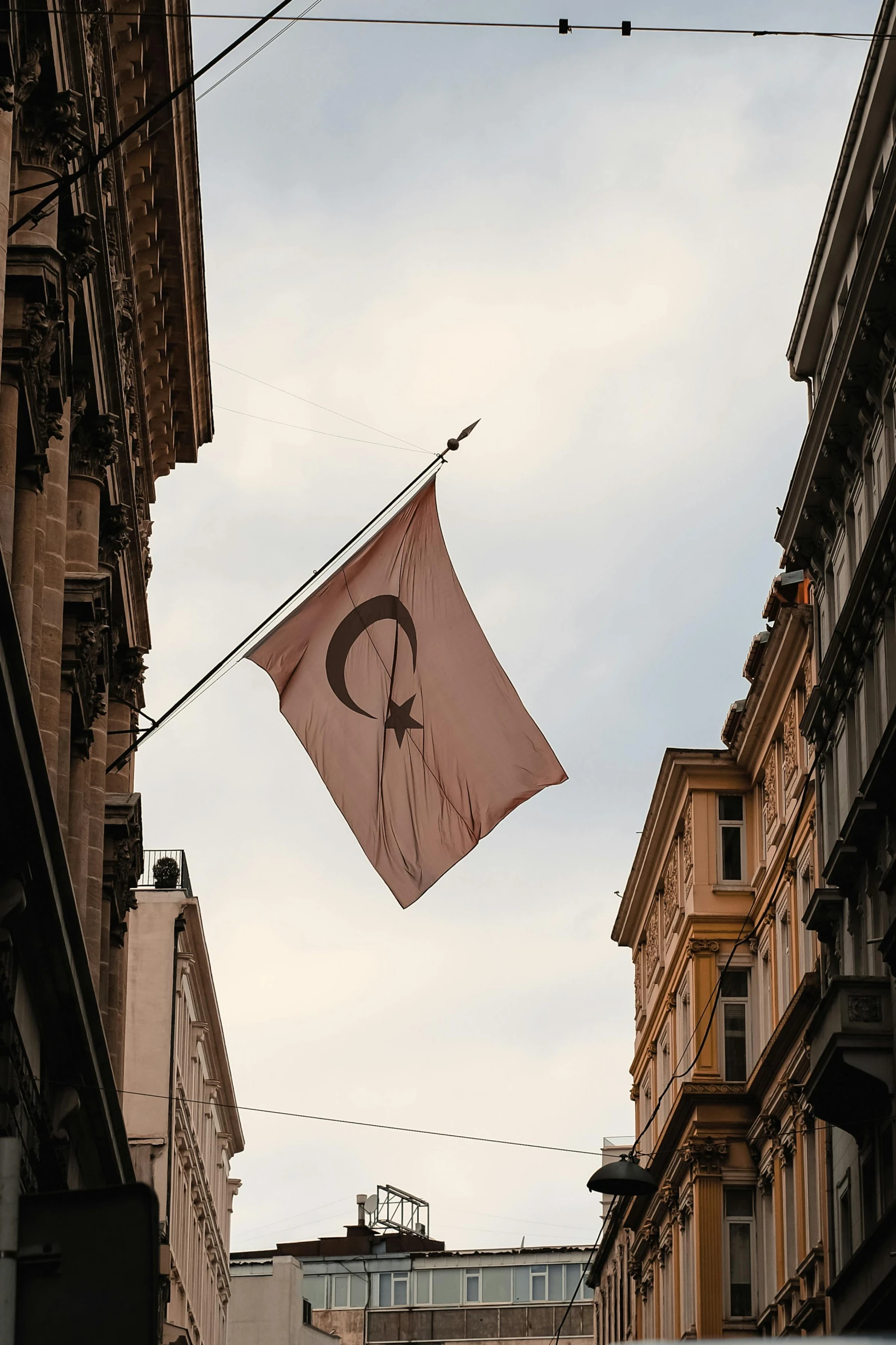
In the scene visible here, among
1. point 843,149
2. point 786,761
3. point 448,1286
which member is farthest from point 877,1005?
point 448,1286

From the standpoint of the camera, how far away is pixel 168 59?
29.1 meters

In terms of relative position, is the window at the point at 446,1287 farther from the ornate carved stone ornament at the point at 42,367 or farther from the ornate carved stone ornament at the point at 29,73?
the ornate carved stone ornament at the point at 29,73

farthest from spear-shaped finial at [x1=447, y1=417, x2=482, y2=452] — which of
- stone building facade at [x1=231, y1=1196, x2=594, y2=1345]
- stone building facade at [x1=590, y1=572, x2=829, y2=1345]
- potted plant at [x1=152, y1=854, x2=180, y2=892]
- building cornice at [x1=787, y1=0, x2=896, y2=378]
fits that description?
stone building facade at [x1=231, y1=1196, x2=594, y2=1345]

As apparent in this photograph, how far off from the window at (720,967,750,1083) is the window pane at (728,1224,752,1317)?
3.99 meters

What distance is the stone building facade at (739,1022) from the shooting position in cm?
4428

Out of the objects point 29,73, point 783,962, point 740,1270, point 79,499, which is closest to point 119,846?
point 79,499

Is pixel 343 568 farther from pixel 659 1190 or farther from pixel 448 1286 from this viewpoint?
pixel 448 1286

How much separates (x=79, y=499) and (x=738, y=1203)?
31019 mm

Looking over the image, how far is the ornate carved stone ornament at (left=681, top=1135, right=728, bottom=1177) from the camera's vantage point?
51.8 meters

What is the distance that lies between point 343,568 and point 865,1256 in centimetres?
1516

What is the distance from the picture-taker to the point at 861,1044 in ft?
100

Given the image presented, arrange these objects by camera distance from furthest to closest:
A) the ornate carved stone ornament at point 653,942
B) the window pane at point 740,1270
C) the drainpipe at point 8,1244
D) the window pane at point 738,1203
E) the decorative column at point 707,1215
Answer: the ornate carved stone ornament at point 653,942 → the window pane at point 738,1203 → the decorative column at point 707,1215 → the window pane at point 740,1270 → the drainpipe at point 8,1244

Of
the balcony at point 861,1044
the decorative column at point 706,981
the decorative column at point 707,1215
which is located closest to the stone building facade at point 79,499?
the balcony at point 861,1044

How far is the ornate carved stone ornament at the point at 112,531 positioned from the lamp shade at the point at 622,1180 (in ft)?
48.9
